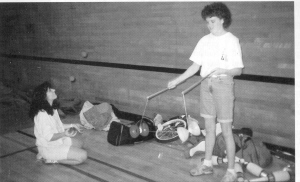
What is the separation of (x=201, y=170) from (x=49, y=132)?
1355 mm

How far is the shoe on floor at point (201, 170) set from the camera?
8.57 ft

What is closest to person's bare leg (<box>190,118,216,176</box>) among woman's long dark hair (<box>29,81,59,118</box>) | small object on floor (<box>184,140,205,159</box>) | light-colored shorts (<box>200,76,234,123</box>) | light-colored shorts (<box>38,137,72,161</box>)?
light-colored shorts (<box>200,76,234,123</box>)

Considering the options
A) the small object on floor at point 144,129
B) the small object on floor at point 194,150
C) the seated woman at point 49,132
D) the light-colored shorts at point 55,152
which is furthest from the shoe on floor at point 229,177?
the light-colored shorts at point 55,152

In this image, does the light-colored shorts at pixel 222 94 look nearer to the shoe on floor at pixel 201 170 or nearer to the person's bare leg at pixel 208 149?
the person's bare leg at pixel 208 149

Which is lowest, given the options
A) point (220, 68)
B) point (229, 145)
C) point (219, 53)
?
point (229, 145)

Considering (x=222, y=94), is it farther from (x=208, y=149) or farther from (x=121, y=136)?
(x=121, y=136)

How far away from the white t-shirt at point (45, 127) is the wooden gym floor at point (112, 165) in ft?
0.70

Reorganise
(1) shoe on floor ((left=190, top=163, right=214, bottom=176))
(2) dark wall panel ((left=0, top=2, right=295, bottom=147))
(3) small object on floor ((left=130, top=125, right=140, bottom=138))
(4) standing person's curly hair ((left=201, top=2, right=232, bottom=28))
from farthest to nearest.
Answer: (3) small object on floor ((left=130, top=125, right=140, bottom=138))
(2) dark wall panel ((left=0, top=2, right=295, bottom=147))
(1) shoe on floor ((left=190, top=163, right=214, bottom=176))
(4) standing person's curly hair ((left=201, top=2, right=232, bottom=28))

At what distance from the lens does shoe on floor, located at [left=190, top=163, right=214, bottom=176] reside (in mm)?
2613

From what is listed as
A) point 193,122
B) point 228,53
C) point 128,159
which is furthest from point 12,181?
point 228,53

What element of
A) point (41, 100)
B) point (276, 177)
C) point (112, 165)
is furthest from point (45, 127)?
point (276, 177)

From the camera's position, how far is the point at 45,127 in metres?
2.91

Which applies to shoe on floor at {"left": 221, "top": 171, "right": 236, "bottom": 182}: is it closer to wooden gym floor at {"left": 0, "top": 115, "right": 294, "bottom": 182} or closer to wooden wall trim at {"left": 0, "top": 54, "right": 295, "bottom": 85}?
wooden gym floor at {"left": 0, "top": 115, "right": 294, "bottom": 182}

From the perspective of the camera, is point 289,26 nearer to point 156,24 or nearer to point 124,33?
point 156,24
